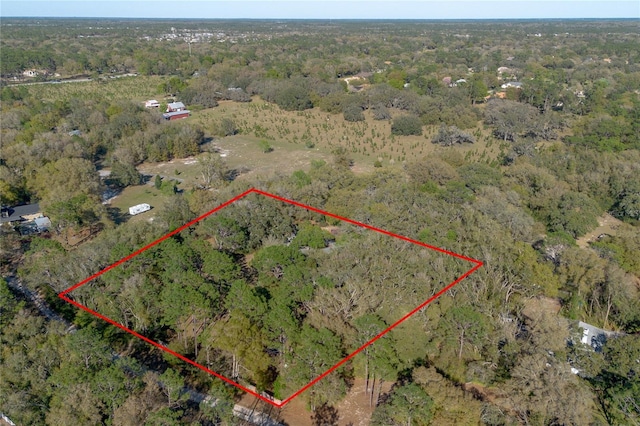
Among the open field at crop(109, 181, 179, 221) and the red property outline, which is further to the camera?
the open field at crop(109, 181, 179, 221)

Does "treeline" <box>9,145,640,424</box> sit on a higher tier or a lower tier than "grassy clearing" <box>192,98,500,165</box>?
lower

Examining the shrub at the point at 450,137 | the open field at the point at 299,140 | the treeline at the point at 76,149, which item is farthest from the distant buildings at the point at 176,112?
the shrub at the point at 450,137

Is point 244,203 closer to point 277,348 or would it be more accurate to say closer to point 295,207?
point 295,207

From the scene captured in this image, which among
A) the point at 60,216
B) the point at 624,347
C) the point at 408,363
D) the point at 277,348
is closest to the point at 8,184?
the point at 60,216

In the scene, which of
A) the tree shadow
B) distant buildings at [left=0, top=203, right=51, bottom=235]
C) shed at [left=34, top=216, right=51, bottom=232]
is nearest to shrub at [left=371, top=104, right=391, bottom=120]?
distant buildings at [left=0, top=203, right=51, bottom=235]

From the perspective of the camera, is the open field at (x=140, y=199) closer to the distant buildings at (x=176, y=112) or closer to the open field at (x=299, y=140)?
the open field at (x=299, y=140)

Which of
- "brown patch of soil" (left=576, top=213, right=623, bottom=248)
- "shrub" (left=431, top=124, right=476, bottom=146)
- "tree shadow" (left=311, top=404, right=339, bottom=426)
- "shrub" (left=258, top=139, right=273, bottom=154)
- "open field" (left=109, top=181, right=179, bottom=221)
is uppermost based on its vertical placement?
"shrub" (left=431, top=124, right=476, bottom=146)

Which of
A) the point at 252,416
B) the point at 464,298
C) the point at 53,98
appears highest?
the point at 53,98

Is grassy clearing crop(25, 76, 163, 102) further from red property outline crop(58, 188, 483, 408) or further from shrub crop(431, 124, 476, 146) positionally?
red property outline crop(58, 188, 483, 408)
